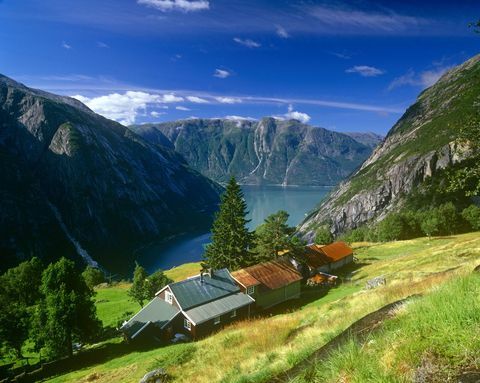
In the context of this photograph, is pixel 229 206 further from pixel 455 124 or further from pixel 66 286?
pixel 455 124

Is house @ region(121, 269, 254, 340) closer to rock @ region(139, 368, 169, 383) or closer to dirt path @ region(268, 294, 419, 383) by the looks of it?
rock @ region(139, 368, 169, 383)

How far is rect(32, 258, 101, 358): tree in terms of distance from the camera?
37938 millimetres

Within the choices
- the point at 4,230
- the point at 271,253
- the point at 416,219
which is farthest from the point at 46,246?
the point at 416,219

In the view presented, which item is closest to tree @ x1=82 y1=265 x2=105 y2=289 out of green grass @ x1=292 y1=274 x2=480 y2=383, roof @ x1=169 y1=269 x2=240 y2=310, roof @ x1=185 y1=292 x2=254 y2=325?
roof @ x1=169 y1=269 x2=240 y2=310

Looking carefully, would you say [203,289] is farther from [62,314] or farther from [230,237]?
[62,314]

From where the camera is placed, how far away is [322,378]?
15.8 feet

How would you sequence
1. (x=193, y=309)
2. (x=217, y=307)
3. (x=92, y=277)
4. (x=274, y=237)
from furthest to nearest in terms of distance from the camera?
(x=92, y=277) < (x=274, y=237) < (x=217, y=307) < (x=193, y=309)

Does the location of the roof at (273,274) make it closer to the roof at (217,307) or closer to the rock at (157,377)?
the roof at (217,307)

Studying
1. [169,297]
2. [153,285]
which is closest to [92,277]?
[153,285]

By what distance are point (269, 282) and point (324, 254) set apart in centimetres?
1973

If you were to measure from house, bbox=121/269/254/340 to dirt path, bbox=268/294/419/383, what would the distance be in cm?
3727

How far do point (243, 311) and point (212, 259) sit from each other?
16.6 meters

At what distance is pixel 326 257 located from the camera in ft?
221

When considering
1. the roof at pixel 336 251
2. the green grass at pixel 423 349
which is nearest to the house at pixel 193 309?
the roof at pixel 336 251
